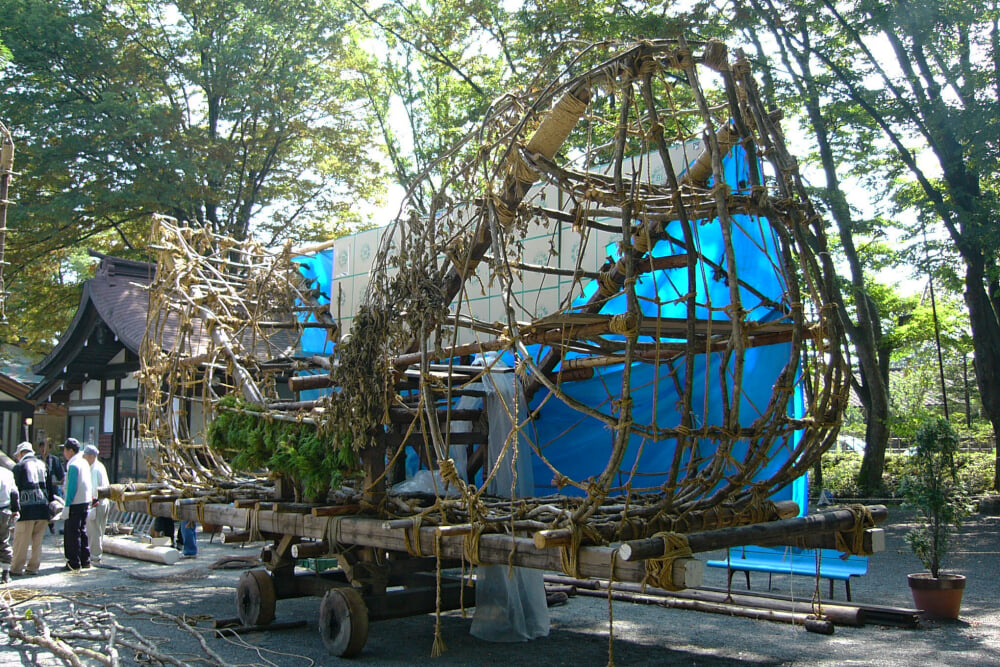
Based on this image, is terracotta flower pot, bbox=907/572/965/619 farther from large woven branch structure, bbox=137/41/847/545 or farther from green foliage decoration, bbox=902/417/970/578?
large woven branch structure, bbox=137/41/847/545

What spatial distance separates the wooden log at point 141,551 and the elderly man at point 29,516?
4.46 ft

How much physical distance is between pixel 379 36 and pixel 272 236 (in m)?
5.62

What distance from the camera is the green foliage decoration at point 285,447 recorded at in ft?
20.3

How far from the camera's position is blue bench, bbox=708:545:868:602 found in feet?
23.3

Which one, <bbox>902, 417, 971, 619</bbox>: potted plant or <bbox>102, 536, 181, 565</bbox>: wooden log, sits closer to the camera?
<bbox>902, 417, 971, 619</bbox>: potted plant

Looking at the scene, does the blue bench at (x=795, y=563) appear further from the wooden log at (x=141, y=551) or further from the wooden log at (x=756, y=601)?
the wooden log at (x=141, y=551)

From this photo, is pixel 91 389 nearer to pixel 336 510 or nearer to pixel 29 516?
pixel 29 516

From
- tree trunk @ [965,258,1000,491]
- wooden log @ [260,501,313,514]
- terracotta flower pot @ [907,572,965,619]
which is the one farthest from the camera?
tree trunk @ [965,258,1000,491]

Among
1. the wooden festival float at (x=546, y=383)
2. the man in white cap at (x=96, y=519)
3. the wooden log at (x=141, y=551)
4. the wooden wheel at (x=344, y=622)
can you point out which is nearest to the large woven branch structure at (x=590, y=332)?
the wooden festival float at (x=546, y=383)

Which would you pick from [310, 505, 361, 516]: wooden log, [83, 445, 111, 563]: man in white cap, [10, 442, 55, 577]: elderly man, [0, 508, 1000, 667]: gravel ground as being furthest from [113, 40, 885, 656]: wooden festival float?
[83, 445, 111, 563]: man in white cap

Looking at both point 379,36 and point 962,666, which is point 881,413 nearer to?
point 962,666

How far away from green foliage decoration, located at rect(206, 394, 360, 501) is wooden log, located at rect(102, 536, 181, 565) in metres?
4.47

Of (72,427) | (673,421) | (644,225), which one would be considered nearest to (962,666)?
(673,421)

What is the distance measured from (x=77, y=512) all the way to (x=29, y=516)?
0.58 meters
